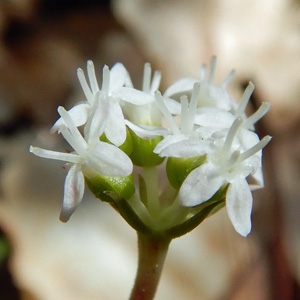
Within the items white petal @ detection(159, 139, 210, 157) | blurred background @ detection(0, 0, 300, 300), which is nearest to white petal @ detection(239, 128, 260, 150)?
white petal @ detection(159, 139, 210, 157)

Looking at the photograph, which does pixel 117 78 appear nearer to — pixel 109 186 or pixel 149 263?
pixel 109 186

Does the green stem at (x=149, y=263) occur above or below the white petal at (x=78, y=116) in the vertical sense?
below

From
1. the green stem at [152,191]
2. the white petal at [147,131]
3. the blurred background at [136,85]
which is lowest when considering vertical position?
the blurred background at [136,85]

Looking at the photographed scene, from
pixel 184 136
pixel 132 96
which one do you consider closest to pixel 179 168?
pixel 184 136

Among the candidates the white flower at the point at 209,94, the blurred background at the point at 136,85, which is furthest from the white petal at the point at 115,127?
the blurred background at the point at 136,85

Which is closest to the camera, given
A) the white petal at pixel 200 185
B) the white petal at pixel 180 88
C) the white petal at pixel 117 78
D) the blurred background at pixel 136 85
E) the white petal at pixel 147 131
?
the white petal at pixel 200 185

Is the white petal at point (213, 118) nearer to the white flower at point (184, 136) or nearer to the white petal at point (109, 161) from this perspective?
the white flower at point (184, 136)
